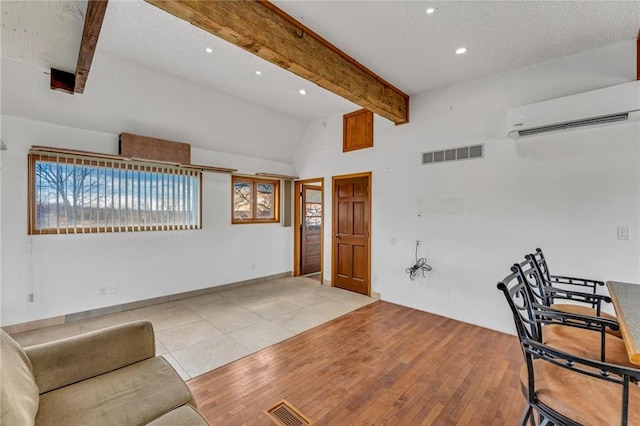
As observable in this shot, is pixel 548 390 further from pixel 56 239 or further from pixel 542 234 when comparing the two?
pixel 56 239

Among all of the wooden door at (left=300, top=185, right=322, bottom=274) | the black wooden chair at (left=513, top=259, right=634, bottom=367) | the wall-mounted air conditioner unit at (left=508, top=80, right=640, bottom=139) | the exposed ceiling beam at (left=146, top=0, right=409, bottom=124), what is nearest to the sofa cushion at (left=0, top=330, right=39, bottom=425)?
the exposed ceiling beam at (left=146, top=0, right=409, bottom=124)

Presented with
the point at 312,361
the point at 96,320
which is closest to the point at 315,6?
the point at 312,361

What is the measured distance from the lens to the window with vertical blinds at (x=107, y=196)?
341 centimetres

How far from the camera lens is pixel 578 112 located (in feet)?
9.04

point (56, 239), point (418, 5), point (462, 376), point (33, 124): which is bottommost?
point (462, 376)

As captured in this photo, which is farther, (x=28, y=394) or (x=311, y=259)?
(x=311, y=259)

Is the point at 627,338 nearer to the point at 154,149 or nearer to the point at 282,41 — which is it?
the point at 282,41

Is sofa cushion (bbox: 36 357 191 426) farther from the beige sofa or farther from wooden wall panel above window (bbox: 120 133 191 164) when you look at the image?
wooden wall panel above window (bbox: 120 133 191 164)

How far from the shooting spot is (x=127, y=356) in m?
1.75

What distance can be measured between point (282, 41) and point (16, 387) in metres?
2.66

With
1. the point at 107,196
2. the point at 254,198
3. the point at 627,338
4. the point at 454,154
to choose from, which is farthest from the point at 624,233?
the point at 107,196

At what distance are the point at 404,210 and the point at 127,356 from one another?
3658 millimetres

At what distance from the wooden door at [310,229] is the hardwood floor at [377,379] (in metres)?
3.05

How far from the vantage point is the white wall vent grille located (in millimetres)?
3525
